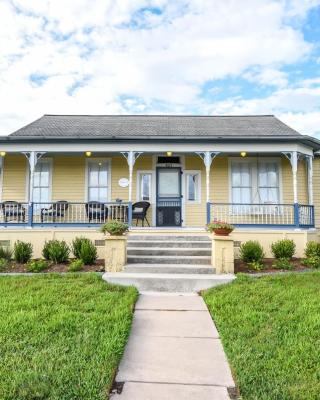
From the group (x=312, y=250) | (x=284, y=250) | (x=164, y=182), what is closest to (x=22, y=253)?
(x=164, y=182)

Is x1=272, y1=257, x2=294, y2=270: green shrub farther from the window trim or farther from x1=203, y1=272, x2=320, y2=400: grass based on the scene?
the window trim

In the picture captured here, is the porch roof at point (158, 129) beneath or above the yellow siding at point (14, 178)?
above

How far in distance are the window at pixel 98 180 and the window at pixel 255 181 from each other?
4.55 metres

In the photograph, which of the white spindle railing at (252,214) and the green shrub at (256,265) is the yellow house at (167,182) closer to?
the white spindle railing at (252,214)

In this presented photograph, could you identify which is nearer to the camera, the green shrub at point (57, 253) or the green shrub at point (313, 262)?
the green shrub at point (313, 262)

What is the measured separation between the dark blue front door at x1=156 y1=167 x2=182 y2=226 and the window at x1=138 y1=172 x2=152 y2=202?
324mm

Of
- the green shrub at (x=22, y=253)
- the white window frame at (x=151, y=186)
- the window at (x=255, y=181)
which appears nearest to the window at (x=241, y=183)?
the window at (x=255, y=181)

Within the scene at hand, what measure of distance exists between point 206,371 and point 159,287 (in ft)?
10.1

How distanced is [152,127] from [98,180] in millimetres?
2903

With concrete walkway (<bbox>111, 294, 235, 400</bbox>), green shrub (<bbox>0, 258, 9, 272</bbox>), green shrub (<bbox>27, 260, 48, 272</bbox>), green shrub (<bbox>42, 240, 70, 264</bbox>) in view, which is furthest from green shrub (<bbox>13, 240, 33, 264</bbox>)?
concrete walkway (<bbox>111, 294, 235, 400</bbox>)

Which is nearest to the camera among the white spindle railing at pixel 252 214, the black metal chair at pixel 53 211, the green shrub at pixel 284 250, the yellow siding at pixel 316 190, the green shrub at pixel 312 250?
the green shrub at pixel 312 250

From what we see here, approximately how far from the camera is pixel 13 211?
379 inches

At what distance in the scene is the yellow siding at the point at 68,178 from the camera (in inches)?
431

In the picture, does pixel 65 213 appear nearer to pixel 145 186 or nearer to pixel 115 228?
pixel 145 186
